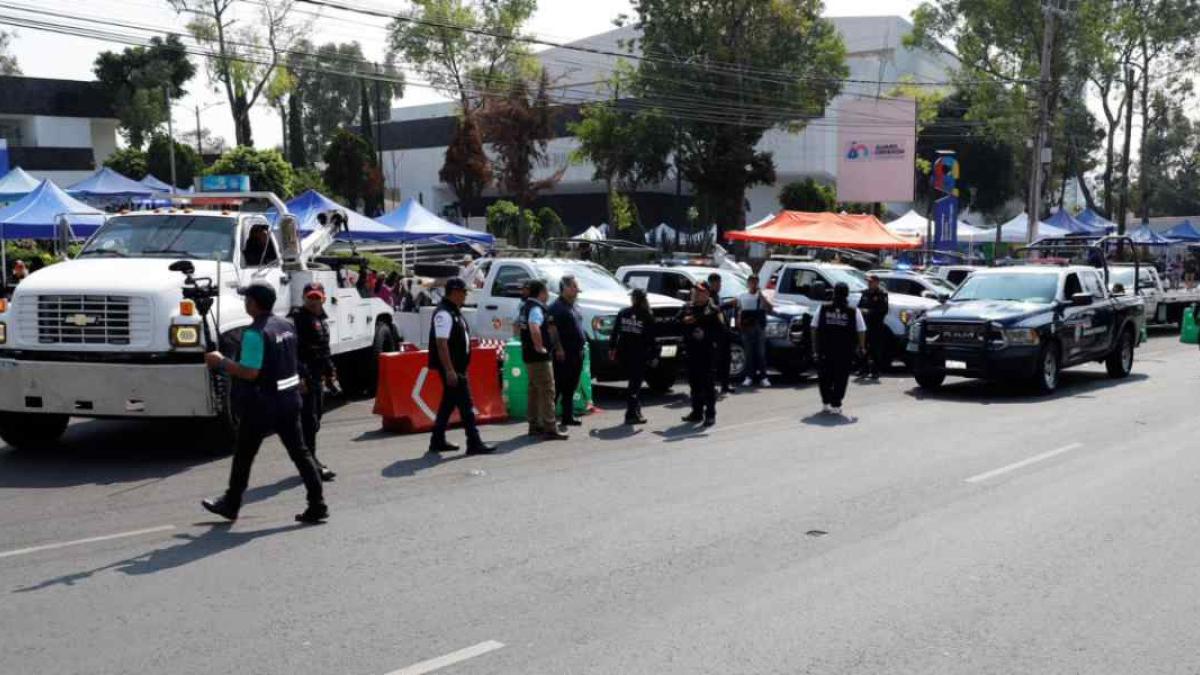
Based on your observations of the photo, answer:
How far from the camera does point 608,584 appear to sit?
6582 millimetres

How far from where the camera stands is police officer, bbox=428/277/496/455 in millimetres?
11000

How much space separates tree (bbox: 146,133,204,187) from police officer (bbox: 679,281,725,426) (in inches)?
1847

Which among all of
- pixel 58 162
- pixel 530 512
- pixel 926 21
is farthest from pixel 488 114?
pixel 530 512

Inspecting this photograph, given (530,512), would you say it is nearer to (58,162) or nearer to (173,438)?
(173,438)

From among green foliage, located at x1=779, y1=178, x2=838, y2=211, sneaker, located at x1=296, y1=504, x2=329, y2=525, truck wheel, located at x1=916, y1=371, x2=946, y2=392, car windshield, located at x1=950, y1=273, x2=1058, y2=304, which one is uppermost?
green foliage, located at x1=779, y1=178, x2=838, y2=211

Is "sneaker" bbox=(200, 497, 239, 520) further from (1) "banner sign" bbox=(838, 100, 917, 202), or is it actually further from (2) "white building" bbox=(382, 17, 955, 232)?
(2) "white building" bbox=(382, 17, 955, 232)

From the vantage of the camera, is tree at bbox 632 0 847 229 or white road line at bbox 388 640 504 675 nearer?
white road line at bbox 388 640 504 675

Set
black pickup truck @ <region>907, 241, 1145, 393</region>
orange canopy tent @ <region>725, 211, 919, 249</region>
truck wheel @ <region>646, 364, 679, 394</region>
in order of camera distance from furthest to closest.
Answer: orange canopy tent @ <region>725, 211, 919, 249</region>, truck wheel @ <region>646, 364, 679, 394</region>, black pickup truck @ <region>907, 241, 1145, 393</region>

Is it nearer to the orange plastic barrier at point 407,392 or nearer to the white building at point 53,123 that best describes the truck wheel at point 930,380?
the orange plastic barrier at point 407,392

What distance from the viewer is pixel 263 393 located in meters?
7.87

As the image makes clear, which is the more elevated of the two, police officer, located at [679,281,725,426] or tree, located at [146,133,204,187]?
tree, located at [146,133,204,187]

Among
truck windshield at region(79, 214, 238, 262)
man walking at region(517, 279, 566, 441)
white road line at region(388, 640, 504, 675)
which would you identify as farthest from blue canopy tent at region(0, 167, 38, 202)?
white road line at region(388, 640, 504, 675)

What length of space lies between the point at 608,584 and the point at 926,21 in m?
50.9

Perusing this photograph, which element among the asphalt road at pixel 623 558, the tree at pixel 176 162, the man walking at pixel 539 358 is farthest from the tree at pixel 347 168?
the man walking at pixel 539 358
